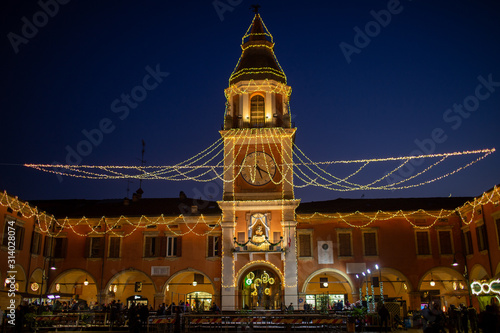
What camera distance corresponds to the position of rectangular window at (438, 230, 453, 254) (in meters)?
32.6

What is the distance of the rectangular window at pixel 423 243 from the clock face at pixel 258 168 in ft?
36.1

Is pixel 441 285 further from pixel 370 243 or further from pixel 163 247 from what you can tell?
pixel 163 247

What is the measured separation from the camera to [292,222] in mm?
31328

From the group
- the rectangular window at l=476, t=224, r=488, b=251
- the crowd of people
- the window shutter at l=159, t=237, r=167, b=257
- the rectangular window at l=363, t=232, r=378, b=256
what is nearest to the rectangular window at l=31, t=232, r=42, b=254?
the window shutter at l=159, t=237, r=167, b=257

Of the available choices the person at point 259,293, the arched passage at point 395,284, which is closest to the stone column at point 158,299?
the person at point 259,293

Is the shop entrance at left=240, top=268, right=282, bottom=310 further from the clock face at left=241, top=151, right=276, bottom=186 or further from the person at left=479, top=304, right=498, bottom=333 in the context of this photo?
the person at left=479, top=304, right=498, bottom=333

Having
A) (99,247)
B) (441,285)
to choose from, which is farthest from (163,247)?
(441,285)

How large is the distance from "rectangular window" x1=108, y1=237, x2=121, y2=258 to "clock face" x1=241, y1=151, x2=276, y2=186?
10.5m

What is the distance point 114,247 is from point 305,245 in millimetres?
13761

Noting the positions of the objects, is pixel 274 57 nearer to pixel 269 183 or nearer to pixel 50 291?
pixel 269 183

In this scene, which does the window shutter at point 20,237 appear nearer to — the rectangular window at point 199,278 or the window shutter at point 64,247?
the window shutter at point 64,247

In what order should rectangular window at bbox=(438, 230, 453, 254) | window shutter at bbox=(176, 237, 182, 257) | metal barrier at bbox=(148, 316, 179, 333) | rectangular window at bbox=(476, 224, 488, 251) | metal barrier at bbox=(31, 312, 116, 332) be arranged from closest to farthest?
metal barrier at bbox=(148, 316, 179, 333) → metal barrier at bbox=(31, 312, 116, 332) → rectangular window at bbox=(476, 224, 488, 251) → rectangular window at bbox=(438, 230, 453, 254) → window shutter at bbox=(176, 237, 182, 257)

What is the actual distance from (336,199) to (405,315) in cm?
1067

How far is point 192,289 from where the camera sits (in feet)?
124
